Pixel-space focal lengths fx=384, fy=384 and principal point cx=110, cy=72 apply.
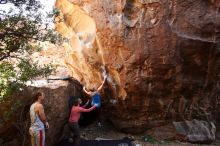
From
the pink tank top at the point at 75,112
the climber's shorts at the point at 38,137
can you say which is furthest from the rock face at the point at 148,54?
the climber's shorts at the point at 38,137

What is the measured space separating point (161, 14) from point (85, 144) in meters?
4.04

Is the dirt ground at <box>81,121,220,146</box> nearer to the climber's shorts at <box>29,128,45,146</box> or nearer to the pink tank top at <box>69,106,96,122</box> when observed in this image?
the pink tank top at <box>69,106,96,122</box>

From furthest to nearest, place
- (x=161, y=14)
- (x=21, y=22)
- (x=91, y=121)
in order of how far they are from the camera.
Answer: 1. (x=91, y=121)
2. (x=161, y=14)
3. (x=21, y=22)

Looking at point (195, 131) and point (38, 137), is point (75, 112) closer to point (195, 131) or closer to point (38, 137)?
point (38, 137)

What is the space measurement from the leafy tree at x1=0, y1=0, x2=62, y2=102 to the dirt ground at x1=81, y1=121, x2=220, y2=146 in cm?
398

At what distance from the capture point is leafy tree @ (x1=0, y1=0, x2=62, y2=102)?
7.46 m

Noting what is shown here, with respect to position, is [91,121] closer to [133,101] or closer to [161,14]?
[133,101]

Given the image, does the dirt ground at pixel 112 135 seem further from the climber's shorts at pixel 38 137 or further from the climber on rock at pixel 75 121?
the climber's shorts at pixel 38 137

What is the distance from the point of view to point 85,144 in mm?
10391

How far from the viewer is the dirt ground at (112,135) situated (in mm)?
11156

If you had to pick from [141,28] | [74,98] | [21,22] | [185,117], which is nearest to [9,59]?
[21,22]

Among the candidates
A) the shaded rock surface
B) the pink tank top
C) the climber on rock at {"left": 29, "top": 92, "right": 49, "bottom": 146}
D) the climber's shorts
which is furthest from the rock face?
the climber's shorts

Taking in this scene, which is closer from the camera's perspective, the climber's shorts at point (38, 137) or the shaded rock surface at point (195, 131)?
the climber's shorts at point (38, 137)

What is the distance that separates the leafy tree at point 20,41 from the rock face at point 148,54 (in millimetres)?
1769
